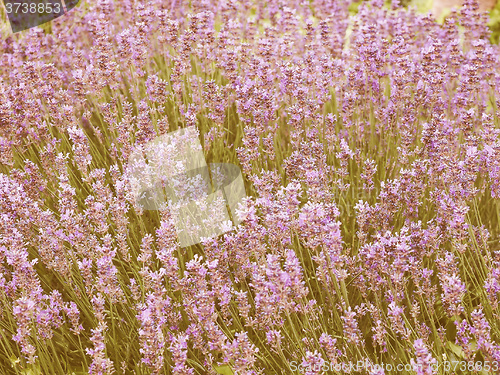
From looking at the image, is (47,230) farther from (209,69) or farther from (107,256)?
(209,69)

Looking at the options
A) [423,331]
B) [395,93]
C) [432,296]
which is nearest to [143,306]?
[423,331]

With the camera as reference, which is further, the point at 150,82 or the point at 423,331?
the point at 150,82

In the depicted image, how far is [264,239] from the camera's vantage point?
2590mm

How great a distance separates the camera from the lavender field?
1.95 meters

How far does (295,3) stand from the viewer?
533cm

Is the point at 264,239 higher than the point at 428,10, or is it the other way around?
the point at 428,10

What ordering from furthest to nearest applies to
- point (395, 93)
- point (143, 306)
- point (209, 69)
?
point (209, 69)
point (395, 93)
point (143, 306)

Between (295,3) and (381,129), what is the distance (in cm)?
243

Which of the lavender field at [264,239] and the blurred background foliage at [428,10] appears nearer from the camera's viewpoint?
the lavender field at [264,239]

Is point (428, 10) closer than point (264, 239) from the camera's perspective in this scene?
No

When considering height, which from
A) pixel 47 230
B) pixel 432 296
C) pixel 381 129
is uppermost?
pixel 47 230

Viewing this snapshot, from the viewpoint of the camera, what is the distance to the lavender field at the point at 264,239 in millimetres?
1950

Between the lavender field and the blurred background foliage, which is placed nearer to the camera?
the lavender field

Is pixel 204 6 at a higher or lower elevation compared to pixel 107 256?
higher
